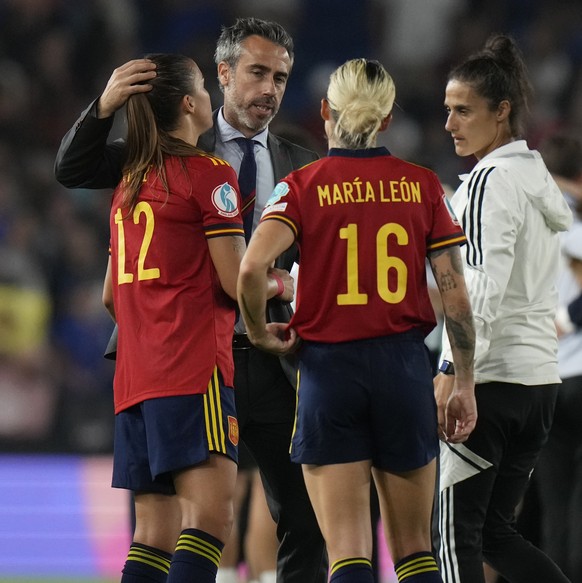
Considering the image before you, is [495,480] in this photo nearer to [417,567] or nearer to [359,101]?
[417,567]

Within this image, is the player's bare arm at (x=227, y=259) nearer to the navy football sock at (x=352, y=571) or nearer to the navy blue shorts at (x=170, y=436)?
the navy blue shorts at (x=170, y=436)

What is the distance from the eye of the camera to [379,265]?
2.78 m

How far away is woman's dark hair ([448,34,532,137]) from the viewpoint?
3467mm

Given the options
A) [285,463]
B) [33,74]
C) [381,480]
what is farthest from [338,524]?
[33,74]

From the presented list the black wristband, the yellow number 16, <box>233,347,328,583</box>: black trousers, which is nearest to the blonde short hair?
the yellow number 16

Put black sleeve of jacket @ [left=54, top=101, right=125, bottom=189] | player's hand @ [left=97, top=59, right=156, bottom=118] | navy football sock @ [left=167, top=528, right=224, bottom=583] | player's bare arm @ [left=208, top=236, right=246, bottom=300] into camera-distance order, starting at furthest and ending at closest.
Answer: black sleeve of jacket @ [left=54, top=101, right=125, bottom=189]
player's hand @ [left=97, top=59, right=156, bottom=118]
player's bare arm @ [left=208, top=236, right=246, bottom=300]
navy football sock @ [left=167, top=528, right=224, bottom=583]

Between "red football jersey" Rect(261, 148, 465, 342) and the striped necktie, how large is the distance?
62 centimetres

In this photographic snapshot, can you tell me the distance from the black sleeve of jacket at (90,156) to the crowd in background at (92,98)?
5.31m

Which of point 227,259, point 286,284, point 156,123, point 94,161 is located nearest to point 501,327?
point 286,284

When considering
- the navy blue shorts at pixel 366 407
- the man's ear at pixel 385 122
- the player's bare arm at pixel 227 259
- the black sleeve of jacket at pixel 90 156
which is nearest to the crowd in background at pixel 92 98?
the black sleeve of jacket at pixel 90 156

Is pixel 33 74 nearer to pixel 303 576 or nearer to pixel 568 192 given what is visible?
pixel 568 192

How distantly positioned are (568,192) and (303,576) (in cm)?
197

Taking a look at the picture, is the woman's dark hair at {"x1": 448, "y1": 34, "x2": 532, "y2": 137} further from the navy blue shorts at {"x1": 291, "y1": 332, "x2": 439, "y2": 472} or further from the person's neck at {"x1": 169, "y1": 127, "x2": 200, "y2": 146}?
the navy blue shorts at {"x1": 291, "y1": 332, "x2": 439, "y2": 472}

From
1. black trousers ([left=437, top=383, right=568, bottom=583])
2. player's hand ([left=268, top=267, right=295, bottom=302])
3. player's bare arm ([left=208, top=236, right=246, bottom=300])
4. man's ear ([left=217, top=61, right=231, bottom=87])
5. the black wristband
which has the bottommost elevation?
black trousers ([left=437, top=383, right=568, bottom=583])
